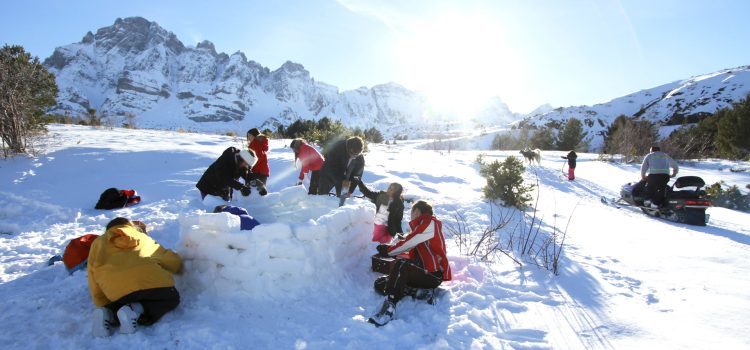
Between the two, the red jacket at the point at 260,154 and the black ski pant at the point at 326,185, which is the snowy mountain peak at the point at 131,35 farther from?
the black ski pant at the point at 326,185

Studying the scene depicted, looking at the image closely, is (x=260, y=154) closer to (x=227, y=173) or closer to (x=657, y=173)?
(x=227, y=173)

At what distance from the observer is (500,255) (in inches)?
195

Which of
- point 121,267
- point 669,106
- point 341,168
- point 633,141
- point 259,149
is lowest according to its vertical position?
point 121,267

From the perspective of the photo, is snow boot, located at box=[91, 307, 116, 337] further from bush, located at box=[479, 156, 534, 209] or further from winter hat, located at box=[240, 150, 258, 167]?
bush, located at box=[479, 156, 534, 209]

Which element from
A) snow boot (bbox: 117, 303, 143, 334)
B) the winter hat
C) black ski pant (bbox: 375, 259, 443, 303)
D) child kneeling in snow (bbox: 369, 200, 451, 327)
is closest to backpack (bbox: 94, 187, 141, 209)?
the winter hat

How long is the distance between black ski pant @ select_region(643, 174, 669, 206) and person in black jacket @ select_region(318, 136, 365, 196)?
675 cm

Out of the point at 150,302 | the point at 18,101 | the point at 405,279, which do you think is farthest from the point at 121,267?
the point at 18,101

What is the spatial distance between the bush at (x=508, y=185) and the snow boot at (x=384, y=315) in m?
5.80

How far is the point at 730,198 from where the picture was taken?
35.8ft

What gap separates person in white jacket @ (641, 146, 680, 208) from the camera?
7854mm

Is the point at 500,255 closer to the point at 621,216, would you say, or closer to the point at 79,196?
the point at 621,216

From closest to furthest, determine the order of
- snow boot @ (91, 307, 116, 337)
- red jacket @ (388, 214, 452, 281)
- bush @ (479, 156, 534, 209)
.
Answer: snow boot @ (91, 307, 116, 337), red jacket @ (388, 214, 452, 281), bush @ (479, 156, 534, 209)

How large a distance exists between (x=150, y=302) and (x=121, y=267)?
34 cm

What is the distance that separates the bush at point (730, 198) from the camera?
10.7 metres
